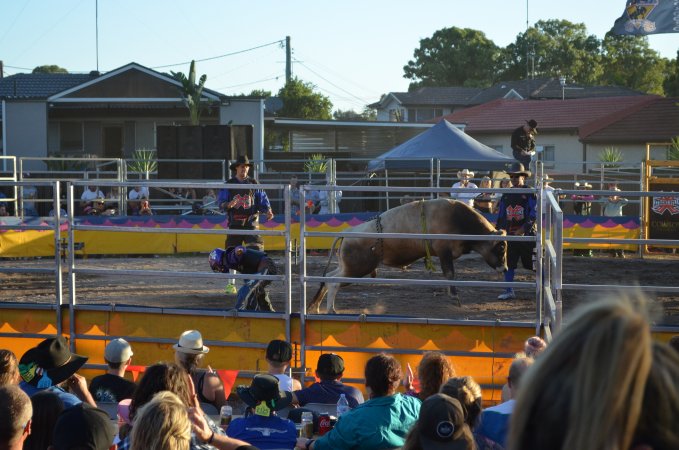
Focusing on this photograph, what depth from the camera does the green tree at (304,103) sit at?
169 feet

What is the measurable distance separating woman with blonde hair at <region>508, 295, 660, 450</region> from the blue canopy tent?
1904cm

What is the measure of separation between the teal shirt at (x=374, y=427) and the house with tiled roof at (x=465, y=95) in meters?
54.9

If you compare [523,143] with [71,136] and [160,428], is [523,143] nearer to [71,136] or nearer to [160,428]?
[160,428]

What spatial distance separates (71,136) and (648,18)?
23.7m

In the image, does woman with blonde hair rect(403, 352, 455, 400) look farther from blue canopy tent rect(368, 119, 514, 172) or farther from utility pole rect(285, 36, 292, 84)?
utility pole rect(285, 36, 292, 84)

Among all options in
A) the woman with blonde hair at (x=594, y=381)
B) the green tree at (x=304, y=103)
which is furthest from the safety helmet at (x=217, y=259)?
the green tree at (x=304, y=103)

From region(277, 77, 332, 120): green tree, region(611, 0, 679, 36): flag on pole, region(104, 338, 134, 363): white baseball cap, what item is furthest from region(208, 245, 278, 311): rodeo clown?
region(277, 77, 332, 120): green tree

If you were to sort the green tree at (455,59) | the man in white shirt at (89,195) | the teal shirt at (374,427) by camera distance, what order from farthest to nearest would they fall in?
the green tree at (455,59) < the man in white shirt at (89,195) < the teal shirt at (374,427)

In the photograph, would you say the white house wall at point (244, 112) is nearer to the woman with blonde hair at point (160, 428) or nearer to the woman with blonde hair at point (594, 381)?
the woman with blonde hair at point (160, 428)

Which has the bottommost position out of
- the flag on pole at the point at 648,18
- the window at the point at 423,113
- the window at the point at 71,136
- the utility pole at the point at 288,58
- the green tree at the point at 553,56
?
the window at the point at 71,136

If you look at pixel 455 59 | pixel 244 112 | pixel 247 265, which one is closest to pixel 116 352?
pixel 247 265

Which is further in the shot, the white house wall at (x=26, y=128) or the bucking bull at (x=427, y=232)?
the white house wall at (x=26, y=128)

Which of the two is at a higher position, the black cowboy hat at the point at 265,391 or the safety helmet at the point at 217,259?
the safety helmet at the point at 217,259

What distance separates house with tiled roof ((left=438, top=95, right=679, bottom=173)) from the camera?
125 ft
